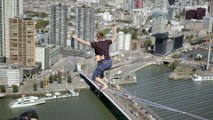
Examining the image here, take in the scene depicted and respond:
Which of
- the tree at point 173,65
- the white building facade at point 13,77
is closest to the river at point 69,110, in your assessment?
the white building facade at point 13,77

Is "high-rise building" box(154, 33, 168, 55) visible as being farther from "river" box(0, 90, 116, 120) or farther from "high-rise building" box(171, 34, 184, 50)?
"river" box(0, 90, 116, 120)

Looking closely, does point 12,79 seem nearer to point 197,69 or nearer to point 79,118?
point 79,118

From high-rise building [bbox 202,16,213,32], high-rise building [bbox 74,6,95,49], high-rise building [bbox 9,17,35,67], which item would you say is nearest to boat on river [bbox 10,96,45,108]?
high-rise building [bbox 9,17,35,67]

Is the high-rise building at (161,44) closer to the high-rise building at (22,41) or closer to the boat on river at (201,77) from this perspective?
the boat on river at (201,77)

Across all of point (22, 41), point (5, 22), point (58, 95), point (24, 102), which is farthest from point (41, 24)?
point (24, 102)

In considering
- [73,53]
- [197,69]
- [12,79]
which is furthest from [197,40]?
[12,79]

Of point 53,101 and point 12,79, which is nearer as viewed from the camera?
point 53,101
